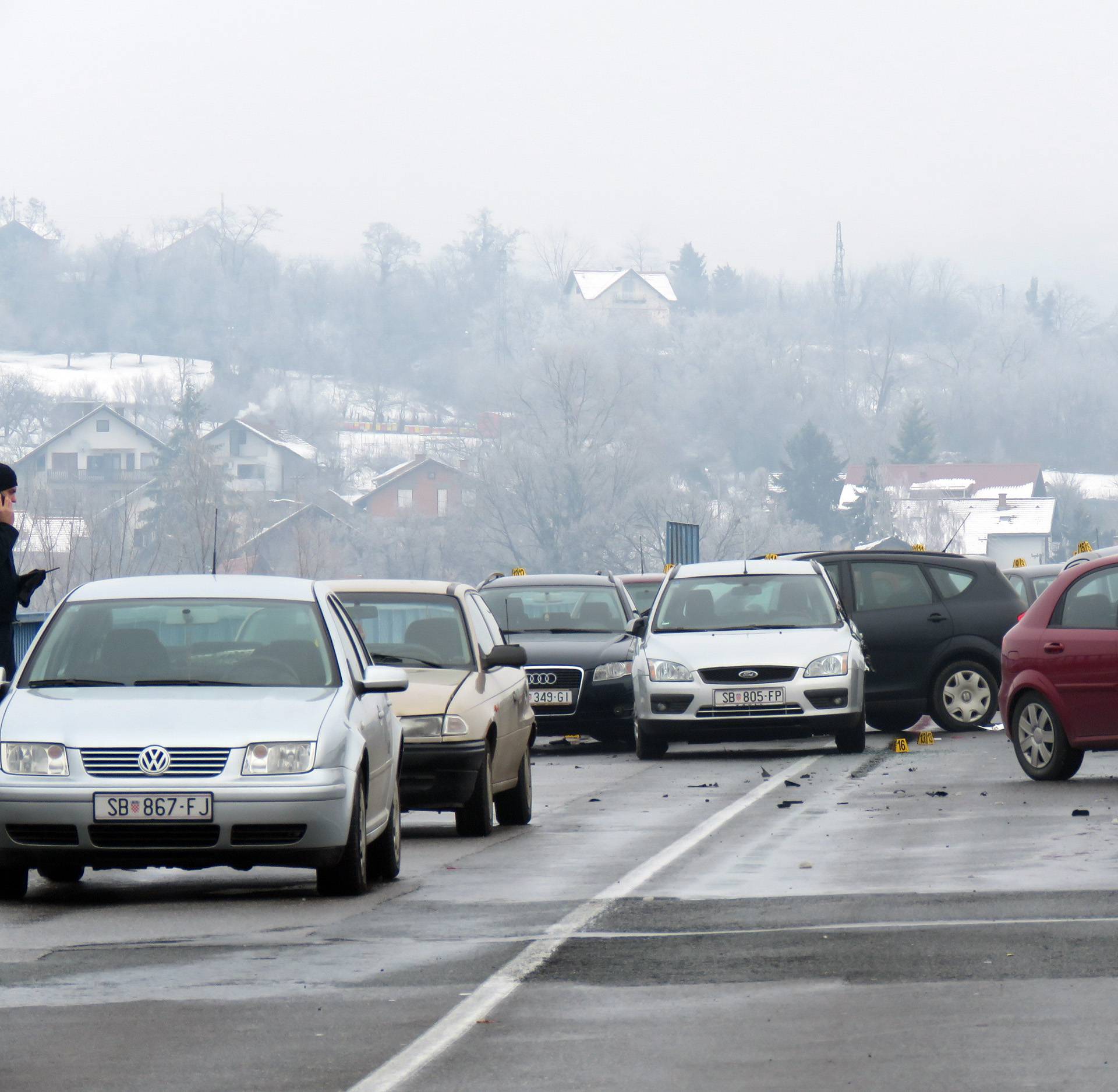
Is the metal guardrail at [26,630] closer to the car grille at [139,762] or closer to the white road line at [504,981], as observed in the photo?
the white road line at [504,981]

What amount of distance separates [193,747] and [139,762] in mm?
232

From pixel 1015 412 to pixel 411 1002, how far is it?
185271 mm

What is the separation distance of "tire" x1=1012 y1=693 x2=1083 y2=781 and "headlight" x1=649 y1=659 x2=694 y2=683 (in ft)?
15.0

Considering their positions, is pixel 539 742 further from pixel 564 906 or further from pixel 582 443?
pixel 582 443

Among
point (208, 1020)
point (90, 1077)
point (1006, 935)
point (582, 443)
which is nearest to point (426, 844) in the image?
point (1006, 935)

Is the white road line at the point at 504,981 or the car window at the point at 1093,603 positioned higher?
the car window at the point at 1093,603

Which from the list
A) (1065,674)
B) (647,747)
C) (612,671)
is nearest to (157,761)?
(1065,674)

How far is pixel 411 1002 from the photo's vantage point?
7.27 meters

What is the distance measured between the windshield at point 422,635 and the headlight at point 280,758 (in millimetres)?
A: 4010

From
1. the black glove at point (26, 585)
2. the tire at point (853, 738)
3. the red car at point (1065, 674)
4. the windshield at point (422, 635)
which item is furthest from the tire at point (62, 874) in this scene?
the tire at point (853, 738)

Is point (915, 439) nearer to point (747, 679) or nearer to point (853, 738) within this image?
point (853, 738)

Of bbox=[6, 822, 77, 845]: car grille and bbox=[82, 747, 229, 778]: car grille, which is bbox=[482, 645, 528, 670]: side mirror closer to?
bbox=[82, 747, 229, 778]: car grille

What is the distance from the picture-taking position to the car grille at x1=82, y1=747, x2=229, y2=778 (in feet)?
32.9

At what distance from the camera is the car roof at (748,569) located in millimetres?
22047
